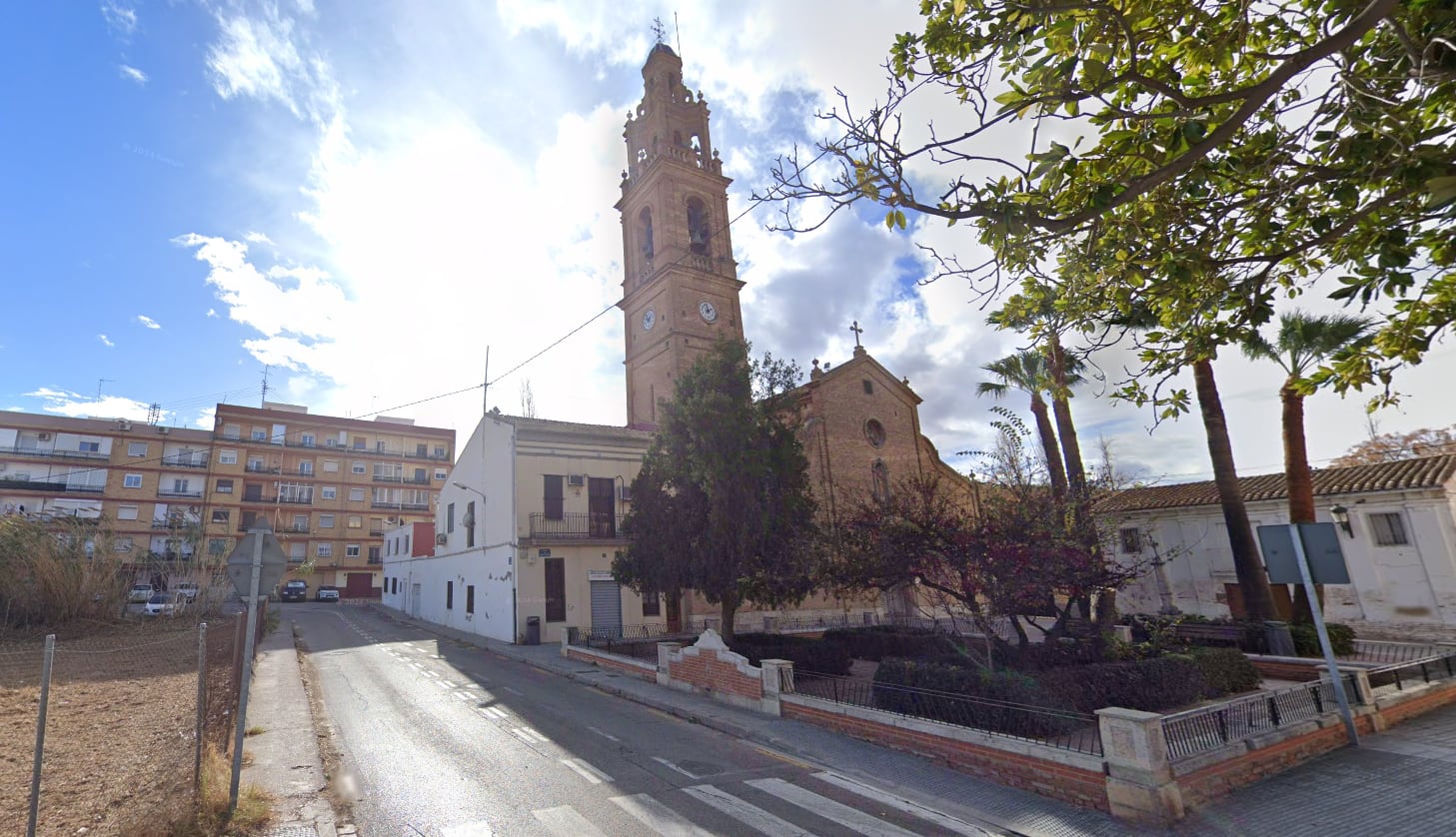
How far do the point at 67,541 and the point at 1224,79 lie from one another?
31680 mm

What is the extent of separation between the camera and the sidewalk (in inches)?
252

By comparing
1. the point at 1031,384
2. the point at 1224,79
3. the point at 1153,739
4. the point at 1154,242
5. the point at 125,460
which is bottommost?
the point at 1153,739

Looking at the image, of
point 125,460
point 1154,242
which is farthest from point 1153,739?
point 125,460

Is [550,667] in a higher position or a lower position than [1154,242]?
lower

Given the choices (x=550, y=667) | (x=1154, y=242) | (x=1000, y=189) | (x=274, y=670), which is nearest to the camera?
(x=1000, y=189)

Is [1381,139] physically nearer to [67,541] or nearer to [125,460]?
[67,541]

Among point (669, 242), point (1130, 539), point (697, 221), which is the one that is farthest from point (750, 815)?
point (697, 221)

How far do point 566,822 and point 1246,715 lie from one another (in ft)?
24.8

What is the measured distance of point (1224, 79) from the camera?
537 centimetres

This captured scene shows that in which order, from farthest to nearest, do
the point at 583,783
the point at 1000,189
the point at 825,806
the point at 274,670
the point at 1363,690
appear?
the point at 274,670 → the point at 1363,690 → the point at 583,783 → the point at 825,806 → the point at 1000,189

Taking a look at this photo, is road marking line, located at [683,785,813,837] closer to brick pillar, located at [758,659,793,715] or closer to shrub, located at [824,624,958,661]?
brick pillar, located at [758,659,793,715]

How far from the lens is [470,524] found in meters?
27.5

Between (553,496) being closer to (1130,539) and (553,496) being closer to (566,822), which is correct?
(566,822)

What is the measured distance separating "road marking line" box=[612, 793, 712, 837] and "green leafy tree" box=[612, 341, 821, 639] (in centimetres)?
756
